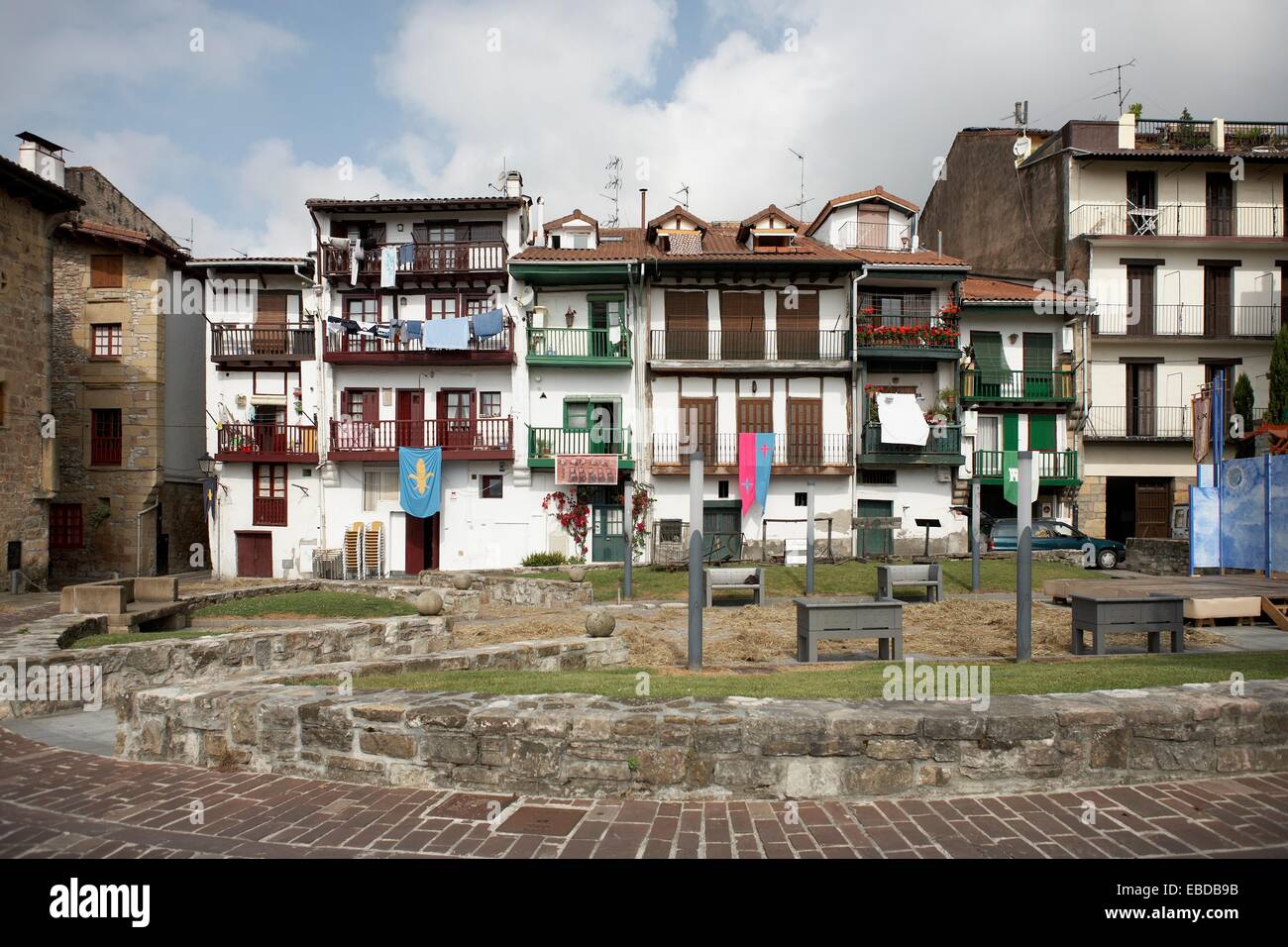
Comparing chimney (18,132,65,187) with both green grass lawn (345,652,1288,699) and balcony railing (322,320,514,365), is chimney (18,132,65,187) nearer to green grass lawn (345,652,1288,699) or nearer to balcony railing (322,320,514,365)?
balcony railing (322,320,514,365)

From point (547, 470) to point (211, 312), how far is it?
15449mm

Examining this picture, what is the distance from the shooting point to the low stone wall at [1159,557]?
66.7 ft

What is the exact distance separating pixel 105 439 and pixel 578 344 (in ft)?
64.8

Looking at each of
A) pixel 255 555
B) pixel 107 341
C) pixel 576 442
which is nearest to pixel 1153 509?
pixel 576 442

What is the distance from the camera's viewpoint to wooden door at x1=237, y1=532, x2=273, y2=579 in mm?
28891

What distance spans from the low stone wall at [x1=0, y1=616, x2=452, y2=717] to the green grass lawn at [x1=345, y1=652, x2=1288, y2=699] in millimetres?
3214

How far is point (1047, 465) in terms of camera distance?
95.0ft

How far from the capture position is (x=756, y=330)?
28.2 m

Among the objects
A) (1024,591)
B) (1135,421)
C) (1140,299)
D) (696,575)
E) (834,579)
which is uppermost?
(1140,299)

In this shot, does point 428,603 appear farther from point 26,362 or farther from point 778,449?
point 26,362

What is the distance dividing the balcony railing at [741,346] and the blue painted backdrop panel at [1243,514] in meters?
13.9

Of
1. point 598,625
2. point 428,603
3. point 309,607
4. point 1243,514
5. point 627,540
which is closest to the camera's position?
point 598,625

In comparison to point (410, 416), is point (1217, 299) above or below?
above
